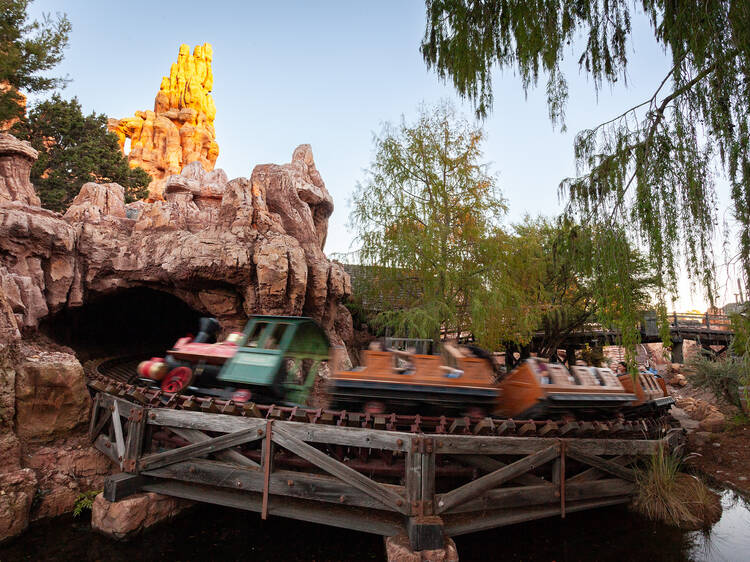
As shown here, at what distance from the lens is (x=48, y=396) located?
6.93 m

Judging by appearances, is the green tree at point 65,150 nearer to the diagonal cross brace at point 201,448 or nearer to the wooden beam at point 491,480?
the diagonal cross brace at point 201,448

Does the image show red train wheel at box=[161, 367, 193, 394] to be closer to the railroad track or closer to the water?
the railroad track

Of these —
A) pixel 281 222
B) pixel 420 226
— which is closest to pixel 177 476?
pixel 281 222

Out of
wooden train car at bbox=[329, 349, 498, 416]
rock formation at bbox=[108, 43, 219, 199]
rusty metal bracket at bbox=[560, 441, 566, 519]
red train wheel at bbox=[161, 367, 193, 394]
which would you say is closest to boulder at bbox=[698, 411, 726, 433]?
rusty metal bracket at bbox=[560, 441, 566, 519]

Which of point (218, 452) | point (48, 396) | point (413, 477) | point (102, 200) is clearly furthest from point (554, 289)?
point (48, 396)

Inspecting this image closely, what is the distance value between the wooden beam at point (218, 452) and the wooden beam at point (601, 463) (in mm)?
4248

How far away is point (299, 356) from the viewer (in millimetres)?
7082

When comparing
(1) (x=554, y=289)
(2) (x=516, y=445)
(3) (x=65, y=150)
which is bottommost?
(2) (x=516, y=445)

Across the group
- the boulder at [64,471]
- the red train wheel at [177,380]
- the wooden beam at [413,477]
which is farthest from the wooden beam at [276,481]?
the boulder at [64,471]

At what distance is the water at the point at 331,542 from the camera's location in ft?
18.6

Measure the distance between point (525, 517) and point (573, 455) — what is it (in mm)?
1050

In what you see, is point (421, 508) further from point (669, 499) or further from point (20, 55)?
point (20, 55)

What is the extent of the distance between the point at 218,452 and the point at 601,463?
5.38m

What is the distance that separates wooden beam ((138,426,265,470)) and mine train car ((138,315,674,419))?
70 centimetres
